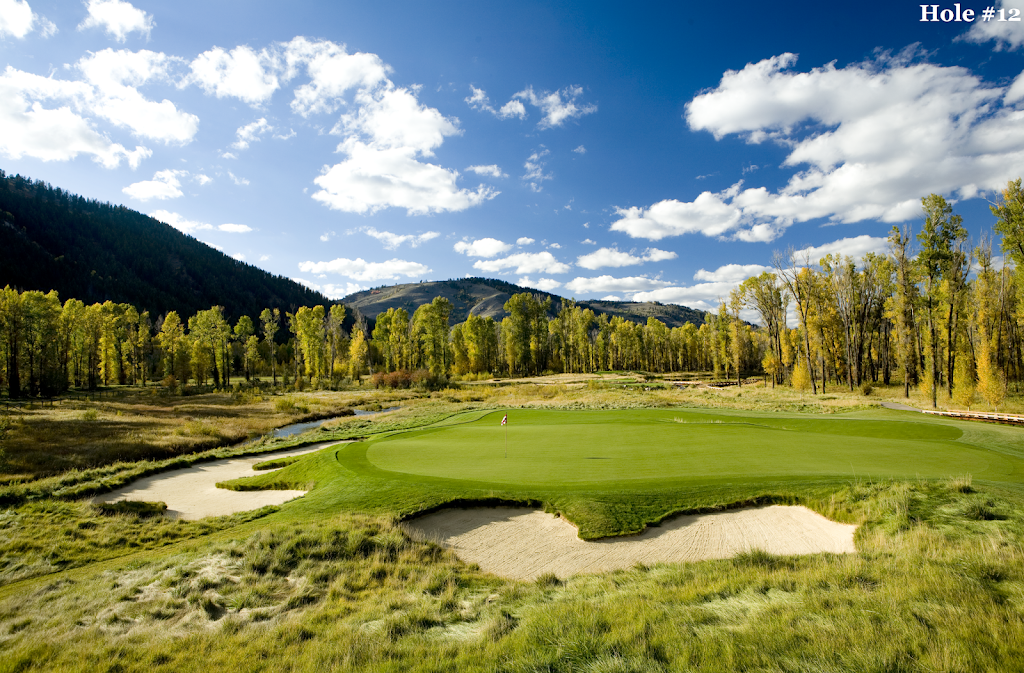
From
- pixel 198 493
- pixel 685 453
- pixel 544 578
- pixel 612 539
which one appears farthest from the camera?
pixel 198 493

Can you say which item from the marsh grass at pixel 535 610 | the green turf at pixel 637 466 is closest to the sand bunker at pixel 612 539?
the green turf at pixel 637 466

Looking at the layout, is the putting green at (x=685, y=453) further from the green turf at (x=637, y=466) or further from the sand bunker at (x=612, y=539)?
the sand bunker at (x=612, y=539)

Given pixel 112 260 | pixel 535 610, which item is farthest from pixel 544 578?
pixel 112 260

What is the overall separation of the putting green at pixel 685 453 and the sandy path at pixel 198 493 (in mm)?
3820

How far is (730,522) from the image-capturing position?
9945mm

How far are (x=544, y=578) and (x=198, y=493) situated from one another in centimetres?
1388

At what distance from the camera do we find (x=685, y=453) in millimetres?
14477

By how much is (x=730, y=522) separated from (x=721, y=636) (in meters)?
6.46

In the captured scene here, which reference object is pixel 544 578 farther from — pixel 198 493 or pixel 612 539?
pixel 198 493

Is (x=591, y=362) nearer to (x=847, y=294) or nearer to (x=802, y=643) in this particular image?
(x=847, y=294)

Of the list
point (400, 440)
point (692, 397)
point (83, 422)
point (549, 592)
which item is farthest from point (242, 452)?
point (692, 397)

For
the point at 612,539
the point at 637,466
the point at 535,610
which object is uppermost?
the point at 535,610

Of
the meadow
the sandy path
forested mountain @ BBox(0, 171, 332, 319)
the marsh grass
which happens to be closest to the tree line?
the meadow

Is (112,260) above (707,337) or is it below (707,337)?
above
